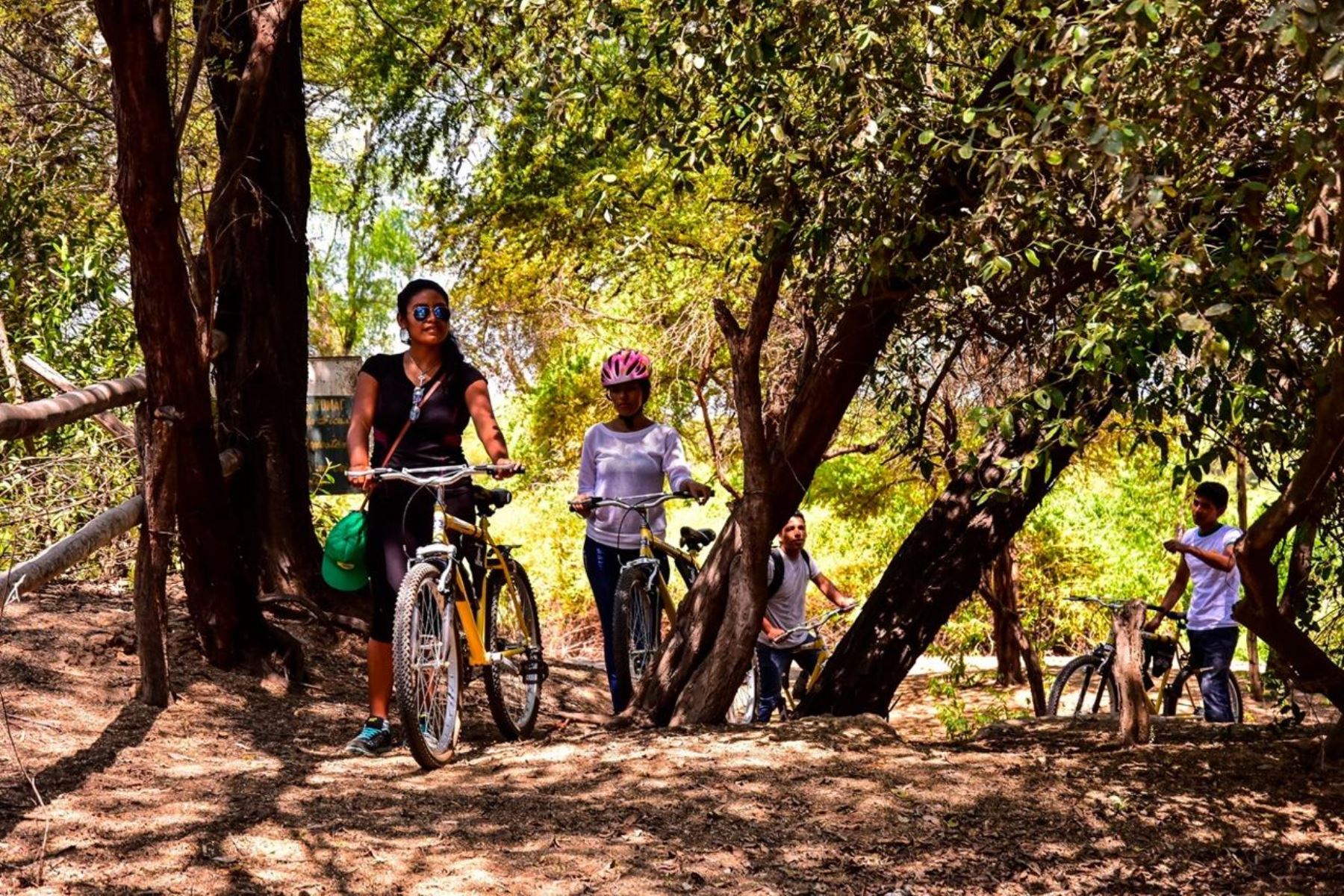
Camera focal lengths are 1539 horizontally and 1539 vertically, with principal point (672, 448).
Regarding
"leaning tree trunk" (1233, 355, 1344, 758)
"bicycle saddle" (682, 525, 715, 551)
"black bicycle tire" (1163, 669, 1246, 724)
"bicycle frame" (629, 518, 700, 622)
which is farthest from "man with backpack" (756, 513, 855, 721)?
"leaning tree trunk" (1233, 355, 1344, 758)

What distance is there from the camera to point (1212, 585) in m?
8.69

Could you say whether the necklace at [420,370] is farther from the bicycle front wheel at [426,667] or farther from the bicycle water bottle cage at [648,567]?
the bicycle water bottle cage at [648,567]

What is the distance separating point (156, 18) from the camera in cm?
560

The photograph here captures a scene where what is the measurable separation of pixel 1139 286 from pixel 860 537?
12313 mm

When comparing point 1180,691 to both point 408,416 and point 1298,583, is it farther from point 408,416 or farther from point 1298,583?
point 408,416


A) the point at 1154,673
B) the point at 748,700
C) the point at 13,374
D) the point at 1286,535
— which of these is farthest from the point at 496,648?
the point at 1154,673

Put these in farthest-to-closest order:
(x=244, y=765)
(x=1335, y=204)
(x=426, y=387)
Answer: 1. (x=426, y=387)
2. (x=244, y=765)
3. (x=1335, y=204)

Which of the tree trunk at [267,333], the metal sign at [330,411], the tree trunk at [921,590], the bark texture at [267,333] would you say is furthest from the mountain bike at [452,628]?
the metal sign at [330,411]

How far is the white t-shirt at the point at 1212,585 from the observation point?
28.1ft

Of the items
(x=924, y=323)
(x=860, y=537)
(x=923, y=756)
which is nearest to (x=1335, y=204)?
(x=923, y=756)

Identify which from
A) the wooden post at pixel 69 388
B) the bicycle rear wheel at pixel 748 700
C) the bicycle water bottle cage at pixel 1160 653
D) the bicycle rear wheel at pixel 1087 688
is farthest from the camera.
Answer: the bicycle water bottle cage at pixel 1160 653

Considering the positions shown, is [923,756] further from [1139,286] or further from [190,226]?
[190,226]

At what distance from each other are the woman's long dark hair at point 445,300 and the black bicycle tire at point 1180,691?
17.5ft

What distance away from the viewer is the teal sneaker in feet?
19.5
